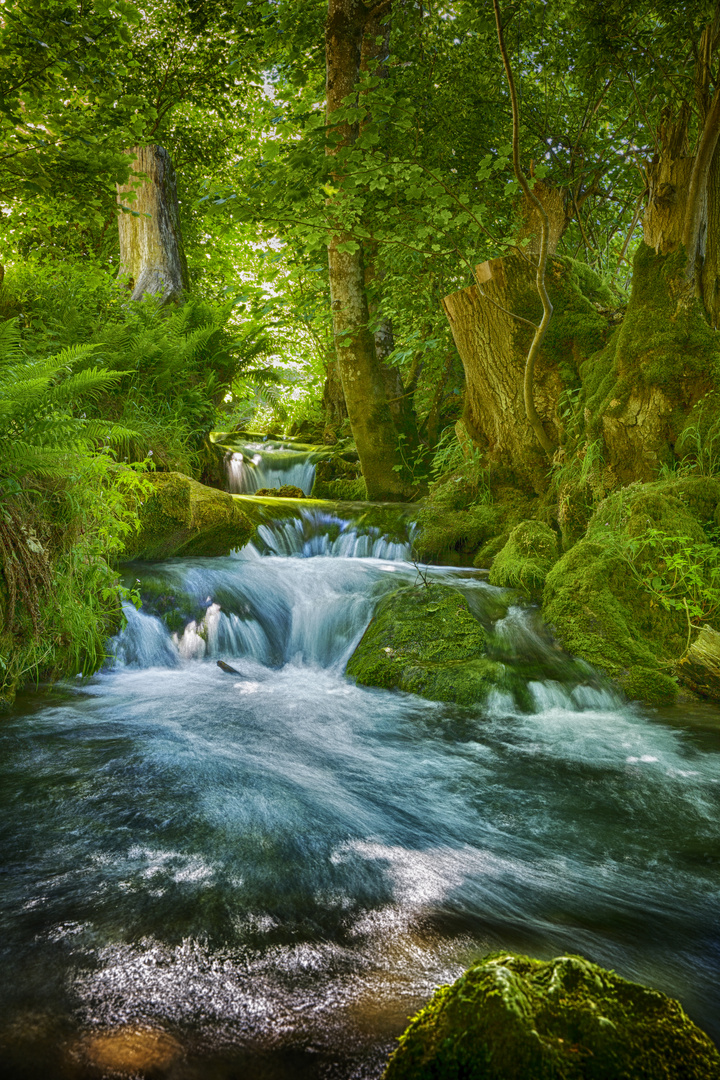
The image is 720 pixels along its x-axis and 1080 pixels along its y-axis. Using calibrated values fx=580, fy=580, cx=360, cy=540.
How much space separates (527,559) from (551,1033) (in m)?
4.92

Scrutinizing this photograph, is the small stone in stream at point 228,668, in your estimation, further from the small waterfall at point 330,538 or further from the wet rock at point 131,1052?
the wet rock at point 131,1052

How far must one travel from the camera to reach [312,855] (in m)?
2.13

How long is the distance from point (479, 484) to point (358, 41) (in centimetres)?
539

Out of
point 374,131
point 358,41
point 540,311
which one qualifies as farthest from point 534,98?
point 374,131

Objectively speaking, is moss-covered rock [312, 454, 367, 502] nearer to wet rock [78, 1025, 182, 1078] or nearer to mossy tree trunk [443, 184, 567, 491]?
mossy tree trunk [443, 184, 567, 491]

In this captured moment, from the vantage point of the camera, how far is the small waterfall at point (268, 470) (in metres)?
10.1

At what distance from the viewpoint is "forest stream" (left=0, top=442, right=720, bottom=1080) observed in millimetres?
1311

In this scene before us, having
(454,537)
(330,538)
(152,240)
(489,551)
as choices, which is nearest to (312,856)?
(489,551)

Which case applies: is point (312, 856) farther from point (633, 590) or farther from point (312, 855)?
point (633, 590)

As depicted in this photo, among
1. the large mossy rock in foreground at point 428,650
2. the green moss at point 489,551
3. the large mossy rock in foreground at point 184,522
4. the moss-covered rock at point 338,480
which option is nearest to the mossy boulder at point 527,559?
the green moss at point 489,551

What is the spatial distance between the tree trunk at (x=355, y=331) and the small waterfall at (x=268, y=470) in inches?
84.0

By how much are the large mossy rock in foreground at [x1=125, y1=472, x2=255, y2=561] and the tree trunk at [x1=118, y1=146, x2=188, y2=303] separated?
565cm

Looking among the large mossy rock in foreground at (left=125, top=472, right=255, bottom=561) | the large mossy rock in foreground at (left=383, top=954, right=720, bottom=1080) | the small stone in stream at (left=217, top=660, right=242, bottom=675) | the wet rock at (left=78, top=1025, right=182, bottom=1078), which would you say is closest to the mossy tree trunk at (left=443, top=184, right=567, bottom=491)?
the large mossy rock in foreground at (left=125, top=472, right=255, bottom=561)

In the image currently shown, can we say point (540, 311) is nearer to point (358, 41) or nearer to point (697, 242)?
point (697, 242)
